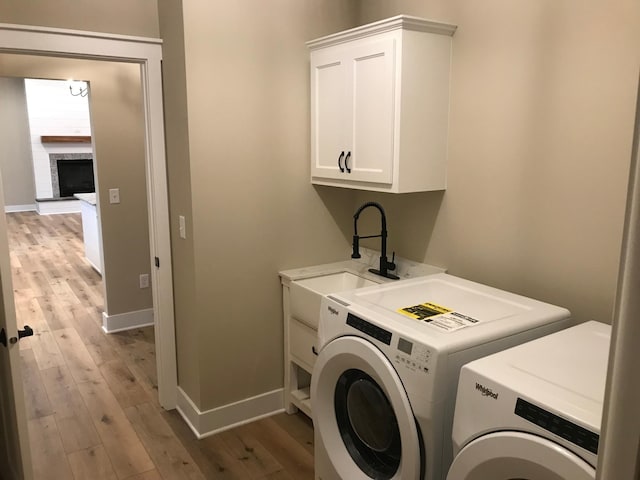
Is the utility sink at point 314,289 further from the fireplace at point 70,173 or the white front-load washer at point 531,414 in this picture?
the fireplace at point 70,173

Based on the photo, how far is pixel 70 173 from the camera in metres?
10.4

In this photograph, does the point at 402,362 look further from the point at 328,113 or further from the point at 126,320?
the point at 126,320

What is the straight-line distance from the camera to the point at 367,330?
72.4 inches

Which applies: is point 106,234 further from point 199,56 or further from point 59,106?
point 59,106

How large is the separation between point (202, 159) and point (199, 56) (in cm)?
50

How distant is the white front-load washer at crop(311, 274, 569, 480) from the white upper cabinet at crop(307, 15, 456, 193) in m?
0.57

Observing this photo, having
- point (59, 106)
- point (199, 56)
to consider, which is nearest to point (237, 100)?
point (199, 56)

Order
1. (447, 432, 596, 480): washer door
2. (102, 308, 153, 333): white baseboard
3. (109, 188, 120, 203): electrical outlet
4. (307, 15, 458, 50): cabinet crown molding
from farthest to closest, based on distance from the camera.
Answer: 1. (102, 308, 153, 333): white baseboard
2. (109, 188, 120, 203): electrical outlet
3. (307, 15, 458, 50): cabinet crown molding
4. (447, 432, 596, 480): washer door

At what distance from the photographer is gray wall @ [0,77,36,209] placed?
9.55 meters

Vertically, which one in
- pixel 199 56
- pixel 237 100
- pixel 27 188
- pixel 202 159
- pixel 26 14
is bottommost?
pixel 27 188

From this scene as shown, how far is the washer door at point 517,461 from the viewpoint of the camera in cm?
117

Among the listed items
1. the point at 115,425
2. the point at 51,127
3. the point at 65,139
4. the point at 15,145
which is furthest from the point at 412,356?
the point at 15,145

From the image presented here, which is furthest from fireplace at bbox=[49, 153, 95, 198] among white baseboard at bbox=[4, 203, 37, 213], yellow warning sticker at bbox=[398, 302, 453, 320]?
yellow warning sticker at bbox=[398, 302, 453, 320]

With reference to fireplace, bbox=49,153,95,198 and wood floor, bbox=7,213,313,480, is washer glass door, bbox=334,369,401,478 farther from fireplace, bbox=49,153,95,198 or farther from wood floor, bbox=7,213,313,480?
fireplace, bbox=49,153,95,198
